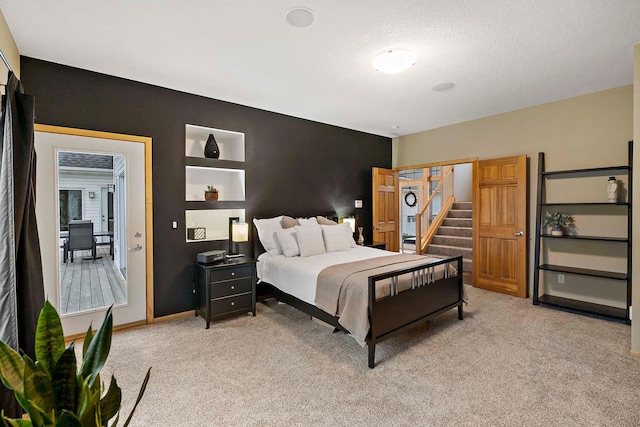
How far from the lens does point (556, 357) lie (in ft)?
9.42

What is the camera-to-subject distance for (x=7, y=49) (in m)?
2.52

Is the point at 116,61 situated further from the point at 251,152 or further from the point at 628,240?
the point at 628,240

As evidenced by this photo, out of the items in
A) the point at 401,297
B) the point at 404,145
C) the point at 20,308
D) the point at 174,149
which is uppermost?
the point at 404,145

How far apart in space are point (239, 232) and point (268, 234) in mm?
390

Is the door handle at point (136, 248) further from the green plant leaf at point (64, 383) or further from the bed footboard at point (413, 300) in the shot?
the green plant leaf at point (64, 383)

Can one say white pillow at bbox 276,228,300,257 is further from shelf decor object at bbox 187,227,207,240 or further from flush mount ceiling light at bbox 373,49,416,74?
flush mount ceiling light at bbox 373,49,416,74

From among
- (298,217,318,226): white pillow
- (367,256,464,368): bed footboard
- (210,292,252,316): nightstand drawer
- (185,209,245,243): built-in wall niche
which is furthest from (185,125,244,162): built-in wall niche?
(367,256,464,368): bed footboard

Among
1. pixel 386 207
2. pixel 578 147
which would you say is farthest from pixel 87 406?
pixel 386 207

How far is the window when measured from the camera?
3.17m

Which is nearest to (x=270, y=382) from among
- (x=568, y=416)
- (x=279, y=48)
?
(x=568, y=416)

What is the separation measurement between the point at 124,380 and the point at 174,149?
2.52 m

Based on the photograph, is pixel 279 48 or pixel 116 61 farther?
pixel 116 61

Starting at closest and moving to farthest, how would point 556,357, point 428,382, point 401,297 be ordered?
point 428,382 → point 556,357 → point 401,297

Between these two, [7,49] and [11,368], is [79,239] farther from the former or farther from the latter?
[11,368]
